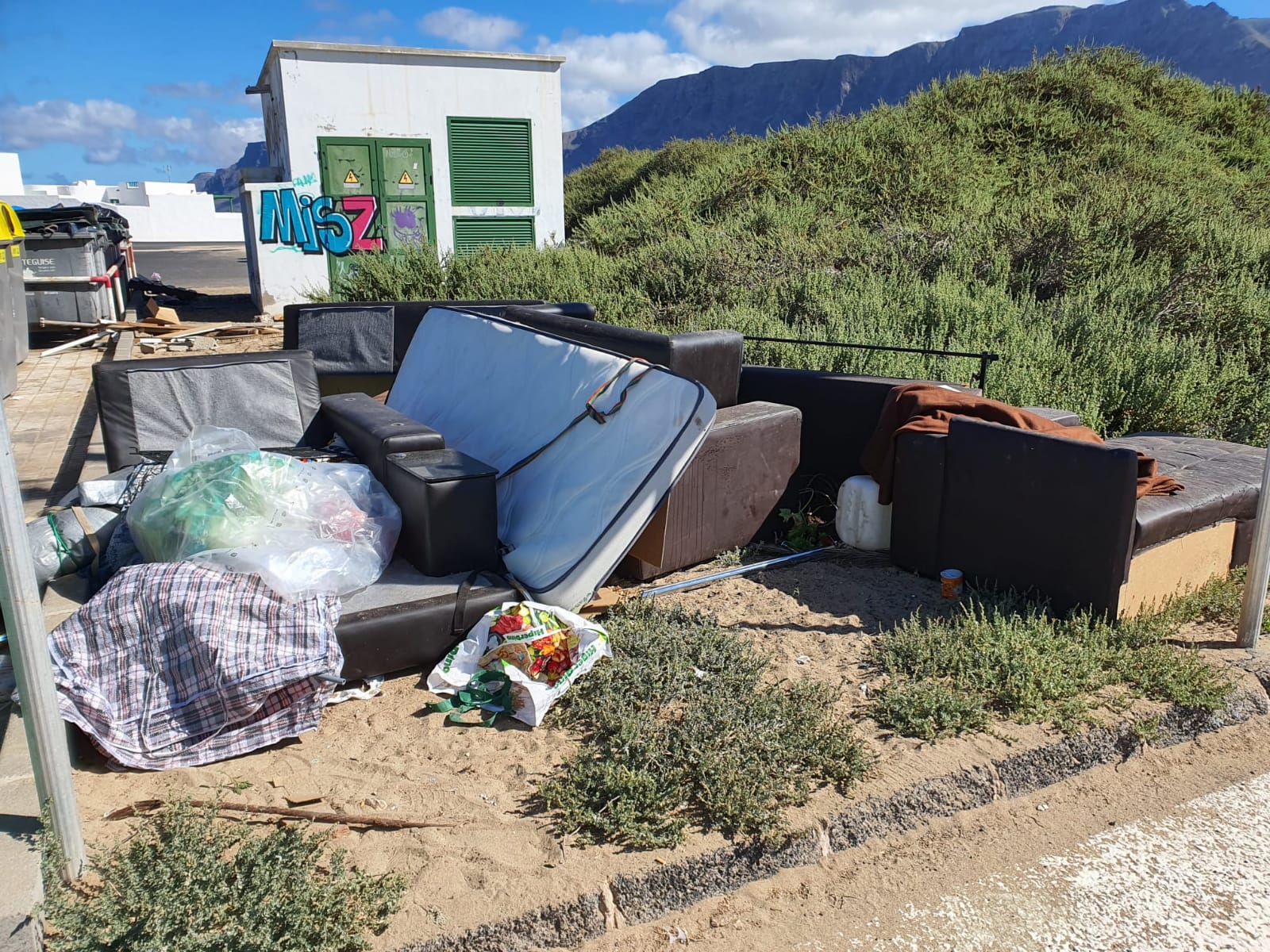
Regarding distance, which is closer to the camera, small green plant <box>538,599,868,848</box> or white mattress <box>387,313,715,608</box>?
small green plant <box>538,599,868,848</box>

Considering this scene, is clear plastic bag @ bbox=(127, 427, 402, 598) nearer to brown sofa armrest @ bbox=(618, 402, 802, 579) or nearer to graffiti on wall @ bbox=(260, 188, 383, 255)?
brown sofa armrest @ bbox=(618, 402, 802, 579)

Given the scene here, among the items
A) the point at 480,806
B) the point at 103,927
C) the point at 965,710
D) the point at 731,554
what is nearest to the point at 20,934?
the point at 103,927

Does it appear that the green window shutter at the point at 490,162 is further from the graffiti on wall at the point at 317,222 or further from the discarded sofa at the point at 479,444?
the discarded sofa at the point at 479,444

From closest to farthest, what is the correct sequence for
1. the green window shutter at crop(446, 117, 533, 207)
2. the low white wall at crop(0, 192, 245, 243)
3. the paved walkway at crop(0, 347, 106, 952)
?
the paved walkway at crop(0, 347, 106, 952) → the green window shutter at crop(446, 117, 533, 207) → the low white wall at crop(0, 192, 245, 243)

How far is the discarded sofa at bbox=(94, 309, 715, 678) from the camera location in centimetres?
357

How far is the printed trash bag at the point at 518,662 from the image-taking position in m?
3.17

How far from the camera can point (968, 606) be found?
3867 mm

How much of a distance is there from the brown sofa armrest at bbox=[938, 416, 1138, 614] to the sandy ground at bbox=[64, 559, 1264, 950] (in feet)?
2.42

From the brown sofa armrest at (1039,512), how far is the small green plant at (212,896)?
2.76 metres

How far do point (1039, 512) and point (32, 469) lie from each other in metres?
6.56

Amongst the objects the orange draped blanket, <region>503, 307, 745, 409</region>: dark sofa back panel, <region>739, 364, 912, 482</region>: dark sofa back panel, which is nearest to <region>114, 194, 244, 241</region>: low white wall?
<region>503, 307, 745, 409</region>: dark sofa back panel

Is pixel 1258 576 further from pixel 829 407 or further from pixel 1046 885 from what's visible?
pixel 829 407

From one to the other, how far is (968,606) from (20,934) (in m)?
3.33

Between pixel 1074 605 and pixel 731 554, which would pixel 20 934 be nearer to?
pixel 731 554
